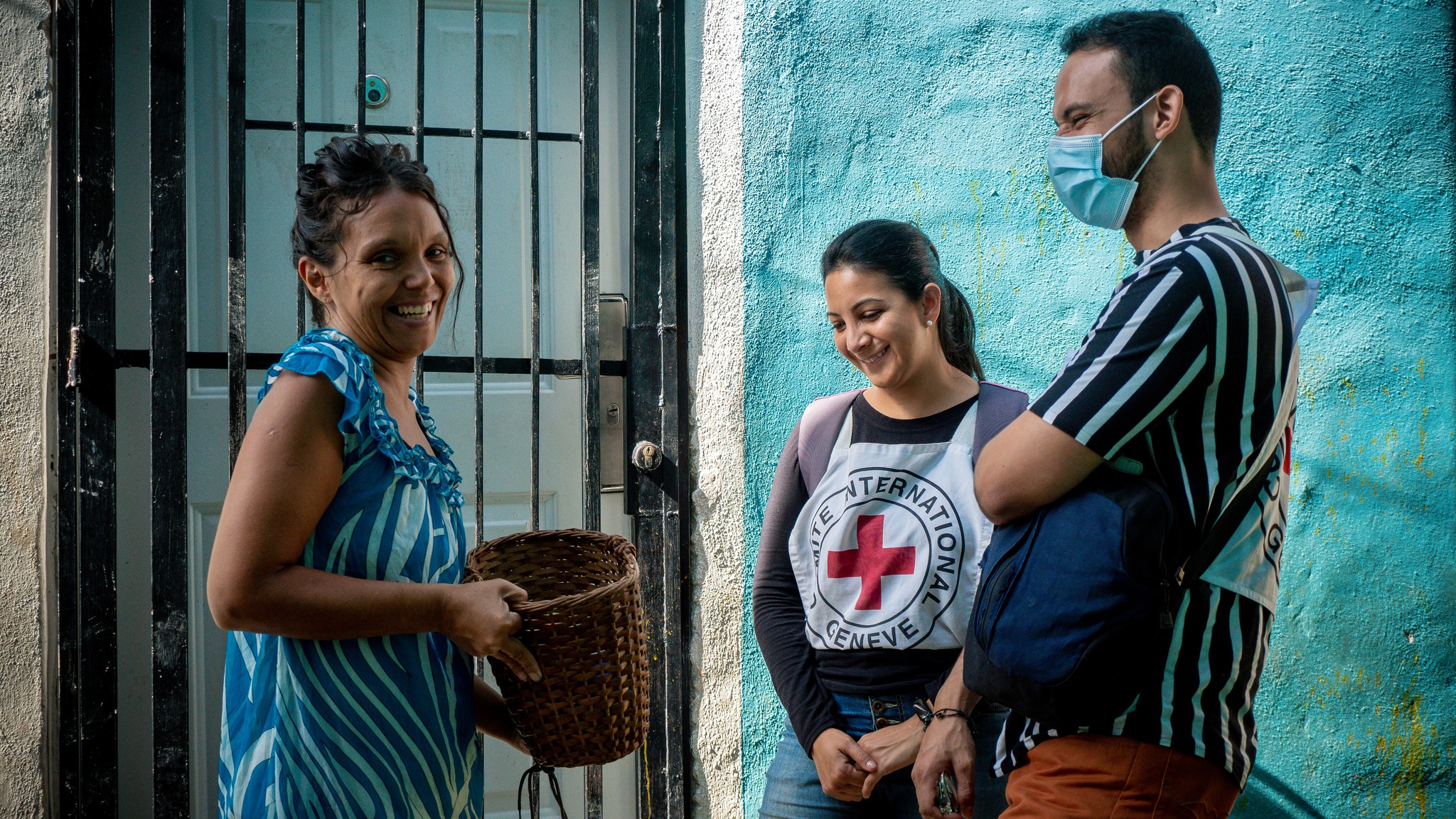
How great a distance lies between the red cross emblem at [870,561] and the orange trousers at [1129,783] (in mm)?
465

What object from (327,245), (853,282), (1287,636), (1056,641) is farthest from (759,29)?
(1287,636)

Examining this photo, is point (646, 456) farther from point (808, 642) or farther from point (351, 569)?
point (351, 569)

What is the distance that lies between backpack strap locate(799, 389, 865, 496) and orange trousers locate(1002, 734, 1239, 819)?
2.32 feet

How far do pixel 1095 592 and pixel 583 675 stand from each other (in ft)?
2.27

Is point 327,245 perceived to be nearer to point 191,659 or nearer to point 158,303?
point 158,303

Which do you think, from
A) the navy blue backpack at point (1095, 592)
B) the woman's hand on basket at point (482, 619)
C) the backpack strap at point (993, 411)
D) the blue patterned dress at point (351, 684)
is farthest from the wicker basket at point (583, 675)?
the backpack strap at point (993, 411)

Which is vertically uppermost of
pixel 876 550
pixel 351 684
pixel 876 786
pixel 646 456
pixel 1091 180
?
pixel 1091 180

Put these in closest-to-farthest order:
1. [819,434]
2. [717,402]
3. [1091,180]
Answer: [1091,180], [819,434], [717,402]

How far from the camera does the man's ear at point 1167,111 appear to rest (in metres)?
1.37

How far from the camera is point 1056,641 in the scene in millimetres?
1147

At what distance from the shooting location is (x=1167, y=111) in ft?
4.51

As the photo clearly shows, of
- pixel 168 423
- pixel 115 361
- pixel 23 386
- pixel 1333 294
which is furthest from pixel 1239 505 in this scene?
pixel 23 386

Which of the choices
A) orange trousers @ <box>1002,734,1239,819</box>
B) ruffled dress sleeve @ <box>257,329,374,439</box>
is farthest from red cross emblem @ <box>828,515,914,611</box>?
ruffled dress sleeve @ <box>257,329,374,439</box>

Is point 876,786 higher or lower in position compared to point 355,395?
lower
